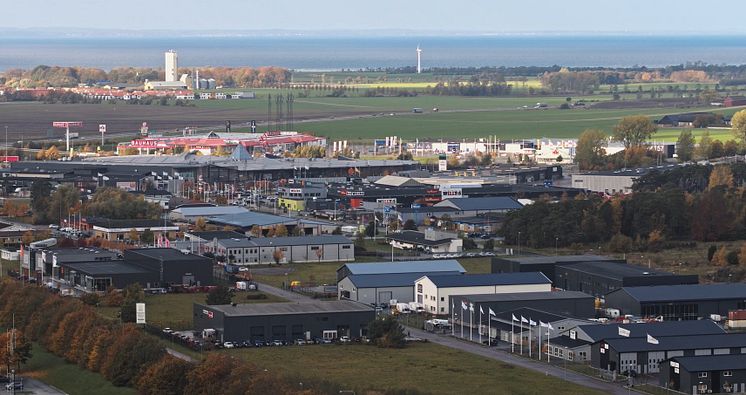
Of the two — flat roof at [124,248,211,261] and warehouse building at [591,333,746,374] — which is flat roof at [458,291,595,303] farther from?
flat roof at [124,248,211,261]

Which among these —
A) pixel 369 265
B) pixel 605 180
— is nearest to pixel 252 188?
pixel 605 180

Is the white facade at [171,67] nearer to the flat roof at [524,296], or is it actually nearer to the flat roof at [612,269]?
the flat roof at [612,269]

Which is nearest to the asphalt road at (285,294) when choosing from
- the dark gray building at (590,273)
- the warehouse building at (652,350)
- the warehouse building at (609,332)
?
the dark gray building at (590,273)

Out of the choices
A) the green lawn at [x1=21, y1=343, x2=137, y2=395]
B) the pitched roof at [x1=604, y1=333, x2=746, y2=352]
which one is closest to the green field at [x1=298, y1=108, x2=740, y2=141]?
the pitched roof at [x1=604, y1=333, x2=746, y2=352]

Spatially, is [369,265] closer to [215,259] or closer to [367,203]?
[215,259]

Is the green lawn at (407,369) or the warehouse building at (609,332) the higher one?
the warehouse building at (609,332)
